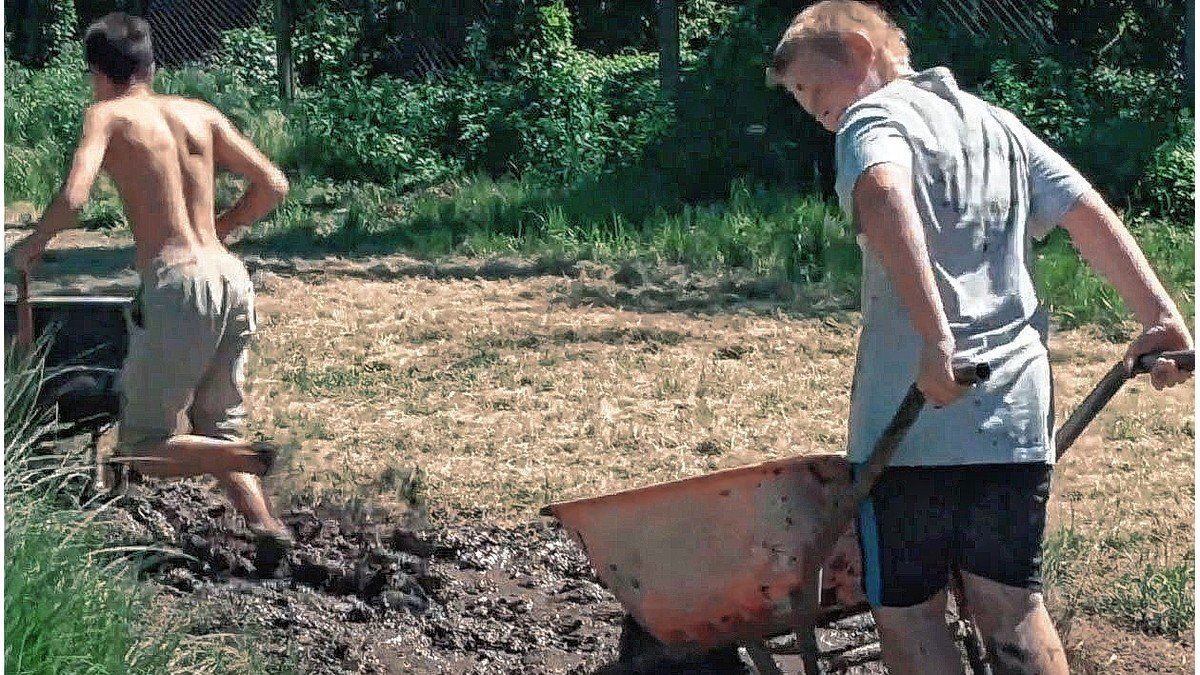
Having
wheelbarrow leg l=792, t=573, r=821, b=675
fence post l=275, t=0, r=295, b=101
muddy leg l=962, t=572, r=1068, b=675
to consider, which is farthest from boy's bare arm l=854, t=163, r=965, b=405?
fence post l=275, t=0, r=295, b=101

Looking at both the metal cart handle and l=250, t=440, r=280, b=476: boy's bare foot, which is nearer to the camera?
the metal cart handle

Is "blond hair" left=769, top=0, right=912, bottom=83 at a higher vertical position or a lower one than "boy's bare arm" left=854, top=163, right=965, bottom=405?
higher

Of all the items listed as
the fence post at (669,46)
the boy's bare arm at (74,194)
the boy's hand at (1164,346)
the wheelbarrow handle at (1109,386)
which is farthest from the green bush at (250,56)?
the boy's hand at (1164,346)

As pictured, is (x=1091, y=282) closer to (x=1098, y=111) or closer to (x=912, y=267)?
(x=1098, y=111)

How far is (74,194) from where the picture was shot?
4914 mm

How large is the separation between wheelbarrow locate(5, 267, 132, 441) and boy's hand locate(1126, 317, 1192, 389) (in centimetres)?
290

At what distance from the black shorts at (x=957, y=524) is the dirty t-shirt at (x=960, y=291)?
5 cm

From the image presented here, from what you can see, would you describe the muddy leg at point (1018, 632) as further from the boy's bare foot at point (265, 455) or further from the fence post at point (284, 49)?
the fence post at point (284, 49)

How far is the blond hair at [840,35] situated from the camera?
329 cm

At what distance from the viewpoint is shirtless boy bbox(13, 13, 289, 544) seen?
17.1 feet

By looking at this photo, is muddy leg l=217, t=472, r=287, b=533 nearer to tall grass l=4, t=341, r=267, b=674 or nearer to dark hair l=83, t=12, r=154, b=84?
tall grass l=4, t=341, r=267, b=674

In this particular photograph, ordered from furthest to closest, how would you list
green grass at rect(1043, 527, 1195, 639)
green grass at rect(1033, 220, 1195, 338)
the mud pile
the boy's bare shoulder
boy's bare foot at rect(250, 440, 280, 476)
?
green grass at rect(1033, 220, 1195, 338) < the boy's bare shoulder < boy's bare foot at rect(250, 440, 280, 476) < green grass at rect(1043, 527, 1195, 639) < the mud pile

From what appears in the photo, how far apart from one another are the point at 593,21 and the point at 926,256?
17760 mm

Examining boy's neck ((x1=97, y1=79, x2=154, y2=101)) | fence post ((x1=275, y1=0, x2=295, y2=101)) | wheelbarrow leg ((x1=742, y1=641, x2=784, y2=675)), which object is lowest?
fence post ((x1=275, y1=0, x2=295, y2=101))
